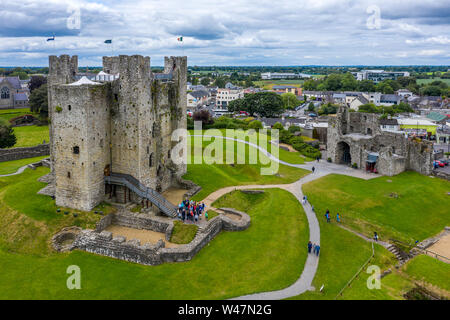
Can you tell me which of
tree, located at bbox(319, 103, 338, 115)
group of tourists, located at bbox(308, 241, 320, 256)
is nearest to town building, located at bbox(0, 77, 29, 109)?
tree, located at bbox(319, 103, 338, 115)

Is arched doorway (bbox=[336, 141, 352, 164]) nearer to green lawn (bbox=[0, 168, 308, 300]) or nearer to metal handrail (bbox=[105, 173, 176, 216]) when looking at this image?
green lawn (bbox=[0, 168, 308, 300])

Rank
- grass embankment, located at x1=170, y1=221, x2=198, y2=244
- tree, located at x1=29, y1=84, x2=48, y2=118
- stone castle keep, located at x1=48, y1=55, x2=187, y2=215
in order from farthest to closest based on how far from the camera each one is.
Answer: tree, located at x1=29, y1=84, x2=48, y2=118 → stone castle keep, located at x1=48, y1=55, x2=187, y2=215 → grass embankment, located at x1=170, y1=221, x2=198, y2=244

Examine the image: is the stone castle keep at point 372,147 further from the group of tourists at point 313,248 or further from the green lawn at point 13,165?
the green lawn at point 13,165

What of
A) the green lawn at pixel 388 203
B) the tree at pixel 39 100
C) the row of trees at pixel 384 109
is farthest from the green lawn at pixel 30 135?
the row of trees at pixel 384 109

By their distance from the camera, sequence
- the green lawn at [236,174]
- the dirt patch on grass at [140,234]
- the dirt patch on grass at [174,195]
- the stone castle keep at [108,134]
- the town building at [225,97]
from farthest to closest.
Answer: the town building at [225,97], the green lawn at [236,174], the dirt patch on grass at [174,195], the stone castle keep at [108,134], the dirt patch on grass at [140,234]

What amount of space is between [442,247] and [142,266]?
2632cm

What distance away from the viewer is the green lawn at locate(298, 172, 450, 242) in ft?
118

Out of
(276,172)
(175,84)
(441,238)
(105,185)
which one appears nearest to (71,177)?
(105,185)

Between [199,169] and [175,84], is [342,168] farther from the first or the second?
[175,84]

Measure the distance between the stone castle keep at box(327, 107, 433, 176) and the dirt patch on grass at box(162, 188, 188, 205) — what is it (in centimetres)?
2769

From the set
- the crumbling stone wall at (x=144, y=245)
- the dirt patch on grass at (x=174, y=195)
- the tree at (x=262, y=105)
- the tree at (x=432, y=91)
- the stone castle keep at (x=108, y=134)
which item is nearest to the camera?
the crumbling stone wall at (x=144, y=245)

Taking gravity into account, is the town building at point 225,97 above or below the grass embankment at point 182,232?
above

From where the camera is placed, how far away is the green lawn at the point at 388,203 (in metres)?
35.8

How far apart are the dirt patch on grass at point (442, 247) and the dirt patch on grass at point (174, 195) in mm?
24465
